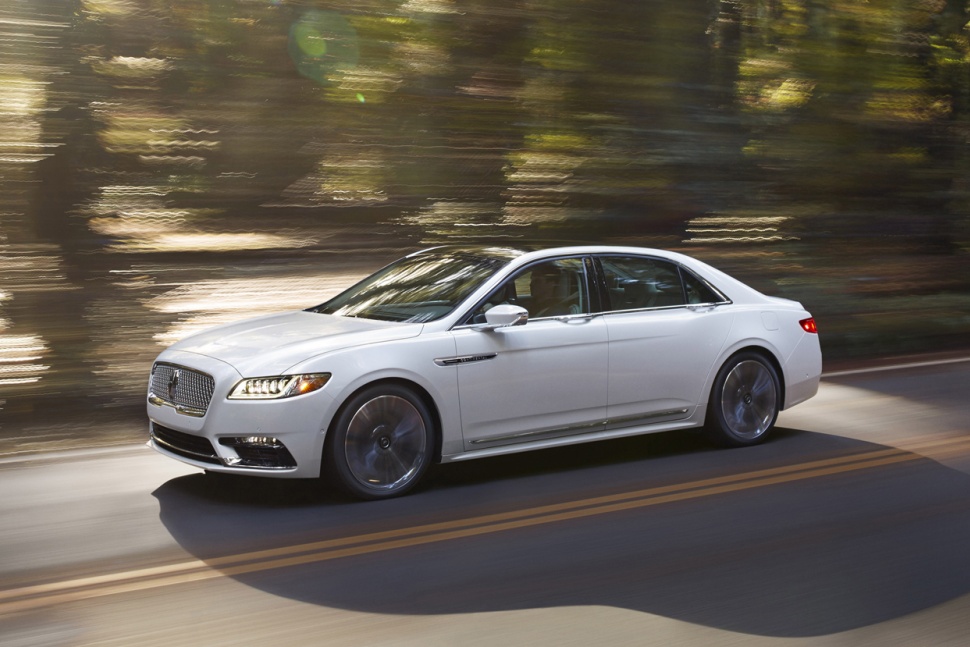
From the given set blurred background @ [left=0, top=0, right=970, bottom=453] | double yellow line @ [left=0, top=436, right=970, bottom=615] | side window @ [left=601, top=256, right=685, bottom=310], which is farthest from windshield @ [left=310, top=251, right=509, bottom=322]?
blurred background @ [left=0, top=0, right=970, bottom=453]

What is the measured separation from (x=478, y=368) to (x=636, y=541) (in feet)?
5.14

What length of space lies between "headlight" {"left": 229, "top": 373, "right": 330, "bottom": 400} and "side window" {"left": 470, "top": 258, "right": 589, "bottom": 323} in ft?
4.62

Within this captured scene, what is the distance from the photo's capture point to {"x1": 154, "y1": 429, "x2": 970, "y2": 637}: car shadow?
5.00 metres

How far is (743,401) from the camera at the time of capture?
827 centimetres

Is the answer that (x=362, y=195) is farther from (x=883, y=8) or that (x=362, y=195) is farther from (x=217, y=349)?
(x=883, y=8)

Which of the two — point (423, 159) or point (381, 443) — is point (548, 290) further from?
point (423, 159)

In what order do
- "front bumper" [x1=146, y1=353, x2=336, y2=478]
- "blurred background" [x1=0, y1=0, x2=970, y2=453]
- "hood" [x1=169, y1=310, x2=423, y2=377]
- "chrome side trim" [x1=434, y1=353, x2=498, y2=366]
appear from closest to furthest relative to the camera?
"front bumper" [x1=146, y1=353, x2=336, y2=478]
"hood" [x1=169, y1=310, x2=423, y2=377]
"chrome side trim" [x1=434, y1=353, x2=498, y2=366]
"blurred background" [x1=0, y1=0, x2=970, y2=453]

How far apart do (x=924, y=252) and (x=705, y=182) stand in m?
5.05

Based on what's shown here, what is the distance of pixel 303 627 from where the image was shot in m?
4.64

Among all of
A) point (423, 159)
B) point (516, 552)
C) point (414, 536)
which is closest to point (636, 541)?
point (516, 552)

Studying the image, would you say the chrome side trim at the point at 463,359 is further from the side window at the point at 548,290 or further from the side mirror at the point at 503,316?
the side window at the point at 548,290

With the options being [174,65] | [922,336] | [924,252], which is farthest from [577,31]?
[924,252]

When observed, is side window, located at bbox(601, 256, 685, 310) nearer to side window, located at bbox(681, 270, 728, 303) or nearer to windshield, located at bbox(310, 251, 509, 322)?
side window, located at bbox(681, 270, 728, 303)

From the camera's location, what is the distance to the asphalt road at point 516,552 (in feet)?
15.4
